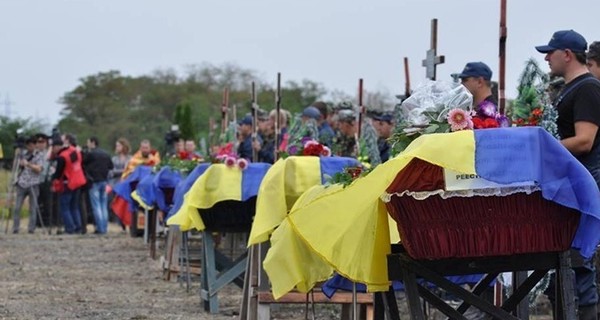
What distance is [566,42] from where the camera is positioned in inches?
273

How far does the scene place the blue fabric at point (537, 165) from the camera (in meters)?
5.22

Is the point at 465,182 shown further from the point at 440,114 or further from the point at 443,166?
the point at 440,114

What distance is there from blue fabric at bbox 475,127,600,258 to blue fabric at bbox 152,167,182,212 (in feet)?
33.5

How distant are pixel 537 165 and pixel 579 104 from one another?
1.61 meters

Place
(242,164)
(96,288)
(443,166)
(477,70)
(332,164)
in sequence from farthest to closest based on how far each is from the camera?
(96,288)
(242,164)
(332,164)
(477,70)
(443,166)

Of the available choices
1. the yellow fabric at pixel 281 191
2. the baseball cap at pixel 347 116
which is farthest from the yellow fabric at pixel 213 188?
the baseball cap at pixel 347 116

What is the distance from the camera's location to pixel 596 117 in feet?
22.0

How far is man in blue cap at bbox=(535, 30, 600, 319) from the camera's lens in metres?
6.70

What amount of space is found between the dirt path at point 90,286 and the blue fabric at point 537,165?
5.70 meters

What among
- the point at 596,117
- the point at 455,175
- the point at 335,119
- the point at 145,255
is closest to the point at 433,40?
the point at 596,117

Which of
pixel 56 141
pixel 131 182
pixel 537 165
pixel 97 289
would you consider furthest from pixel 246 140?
pixel 56 141

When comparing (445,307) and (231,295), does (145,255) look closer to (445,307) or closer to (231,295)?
(231,295)

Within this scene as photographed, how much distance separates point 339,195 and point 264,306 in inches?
118

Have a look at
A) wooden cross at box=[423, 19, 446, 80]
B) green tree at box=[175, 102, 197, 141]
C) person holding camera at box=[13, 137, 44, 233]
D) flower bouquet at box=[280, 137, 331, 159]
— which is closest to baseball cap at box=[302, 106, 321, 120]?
flower bouquet at box=[280, 137, 331, 159]
